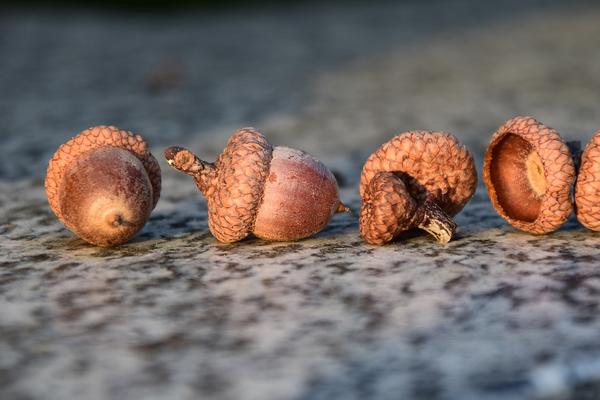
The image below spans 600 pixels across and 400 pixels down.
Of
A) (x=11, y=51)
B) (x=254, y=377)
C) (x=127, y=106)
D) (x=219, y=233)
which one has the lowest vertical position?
(x=254, y=377)

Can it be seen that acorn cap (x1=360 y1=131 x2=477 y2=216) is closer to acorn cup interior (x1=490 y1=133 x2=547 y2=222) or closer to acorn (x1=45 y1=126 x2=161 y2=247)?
acorn cup interior (x1=490 y1=133 x2=547 y2=222)

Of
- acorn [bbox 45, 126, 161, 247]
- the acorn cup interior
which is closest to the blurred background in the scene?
the acorn cup interior

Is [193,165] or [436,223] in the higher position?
[193,165]

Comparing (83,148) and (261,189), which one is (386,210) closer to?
(261,189)

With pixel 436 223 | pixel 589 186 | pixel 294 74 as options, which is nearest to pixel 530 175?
pixel 589 186

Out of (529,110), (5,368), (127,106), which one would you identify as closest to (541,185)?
(5,368)

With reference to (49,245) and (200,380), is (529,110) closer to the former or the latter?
(49,245)
